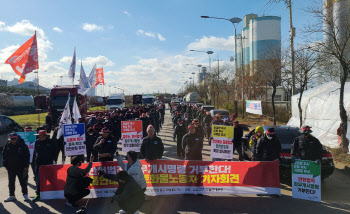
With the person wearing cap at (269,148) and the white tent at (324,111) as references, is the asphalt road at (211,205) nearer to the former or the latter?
the person wearing cap at (269,148)

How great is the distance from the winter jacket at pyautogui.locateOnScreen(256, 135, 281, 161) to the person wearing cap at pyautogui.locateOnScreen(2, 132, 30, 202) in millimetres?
5997

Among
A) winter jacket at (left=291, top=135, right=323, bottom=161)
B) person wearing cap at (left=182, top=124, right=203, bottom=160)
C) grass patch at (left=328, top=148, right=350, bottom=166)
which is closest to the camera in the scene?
winter jacket at (left=291, top=135, right=323, bottom=161)

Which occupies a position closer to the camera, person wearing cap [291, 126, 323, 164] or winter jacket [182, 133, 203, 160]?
person wearing cap [291, 126, 323, 164]

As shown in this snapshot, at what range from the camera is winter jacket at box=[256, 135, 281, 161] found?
21.7 ft

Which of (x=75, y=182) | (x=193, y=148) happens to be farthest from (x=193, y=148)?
(x=75, y=182)

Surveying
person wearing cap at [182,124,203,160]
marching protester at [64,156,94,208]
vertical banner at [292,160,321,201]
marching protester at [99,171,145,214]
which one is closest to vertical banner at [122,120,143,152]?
person wearing cap at [182,124,203,160]

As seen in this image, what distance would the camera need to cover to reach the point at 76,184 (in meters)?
5.80

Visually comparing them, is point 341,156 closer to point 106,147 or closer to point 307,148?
point 307,148

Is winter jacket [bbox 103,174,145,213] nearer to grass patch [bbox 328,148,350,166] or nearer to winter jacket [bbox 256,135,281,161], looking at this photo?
winter jacket [bbox 256,135,281,161]

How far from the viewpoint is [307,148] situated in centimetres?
655

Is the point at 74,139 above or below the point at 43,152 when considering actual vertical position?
above

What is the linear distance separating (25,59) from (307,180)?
12.9 m

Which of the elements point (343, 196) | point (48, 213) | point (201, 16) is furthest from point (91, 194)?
point (201, 16)

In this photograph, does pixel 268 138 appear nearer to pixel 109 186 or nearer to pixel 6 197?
pixel 109 186
